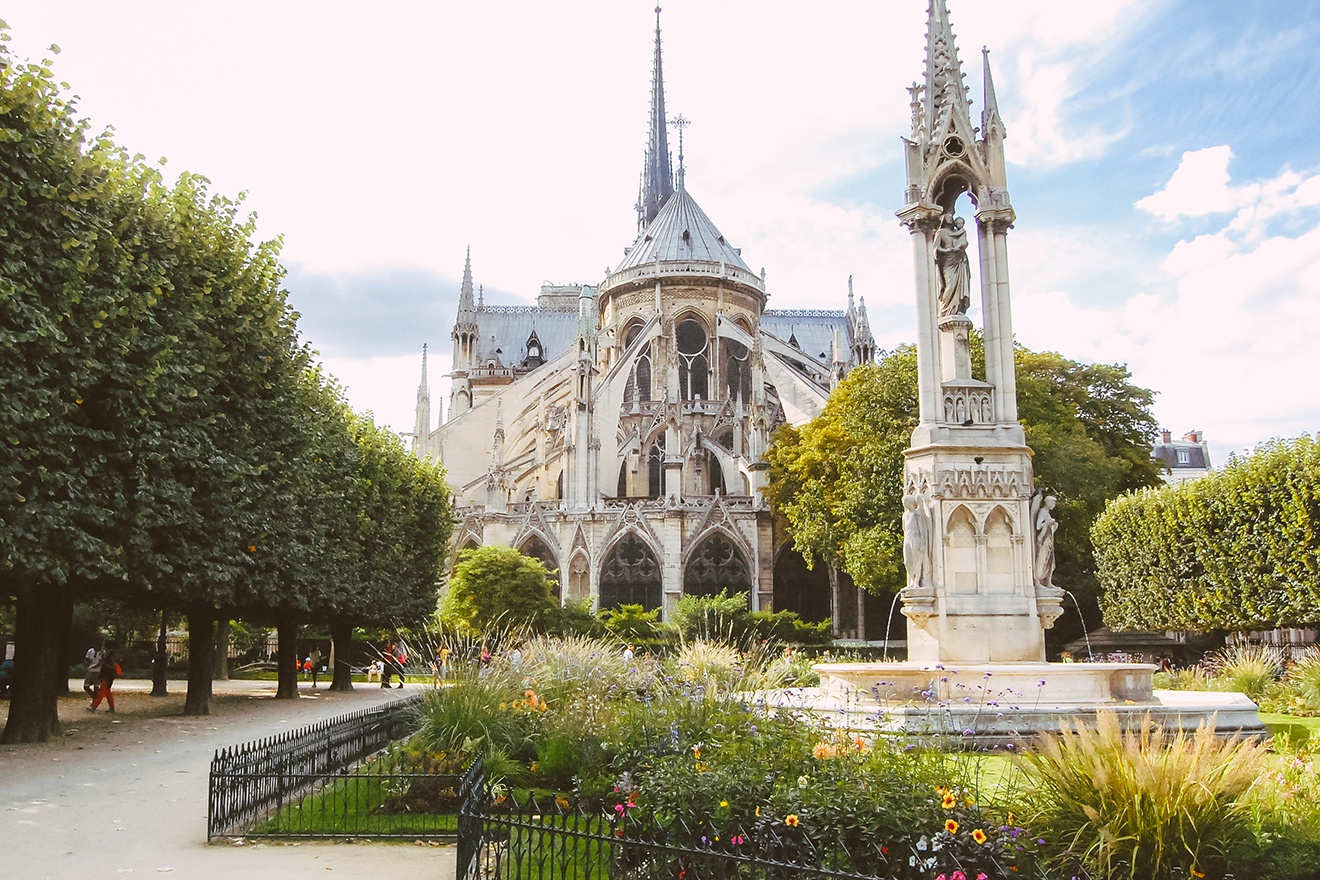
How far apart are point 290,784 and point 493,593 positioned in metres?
24.9

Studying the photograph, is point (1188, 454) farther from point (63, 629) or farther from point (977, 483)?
point (63, 629)

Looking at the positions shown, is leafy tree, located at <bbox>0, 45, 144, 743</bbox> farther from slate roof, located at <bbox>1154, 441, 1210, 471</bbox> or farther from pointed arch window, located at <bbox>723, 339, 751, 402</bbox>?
slate roof, located at <bbox>1154, 441, 1210, 471</bbox>

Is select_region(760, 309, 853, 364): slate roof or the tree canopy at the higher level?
select_region(760, 309, 853, 364): slate roof

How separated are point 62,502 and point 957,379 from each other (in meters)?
10.8

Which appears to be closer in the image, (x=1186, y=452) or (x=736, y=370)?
(x=736, y=370)

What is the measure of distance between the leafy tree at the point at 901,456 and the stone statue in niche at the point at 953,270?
1711 cm

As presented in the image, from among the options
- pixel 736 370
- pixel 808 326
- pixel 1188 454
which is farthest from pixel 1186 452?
pixel 736 370

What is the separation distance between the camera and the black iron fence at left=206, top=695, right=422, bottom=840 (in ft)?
29.1

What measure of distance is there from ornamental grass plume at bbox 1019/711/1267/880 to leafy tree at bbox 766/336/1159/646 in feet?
80.0

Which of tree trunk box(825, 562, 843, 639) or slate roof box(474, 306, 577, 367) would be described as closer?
tree trunk box(825, 562, 843, 639)

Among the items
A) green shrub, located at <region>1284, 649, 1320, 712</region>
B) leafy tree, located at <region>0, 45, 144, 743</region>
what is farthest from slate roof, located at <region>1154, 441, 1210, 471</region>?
leafy tree, located at <region>0, 45, 144, 743</region>

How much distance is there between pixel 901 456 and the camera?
31922mm

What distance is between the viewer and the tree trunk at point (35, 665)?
14.7 meters

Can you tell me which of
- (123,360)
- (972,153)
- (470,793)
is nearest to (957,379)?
(972,153)
